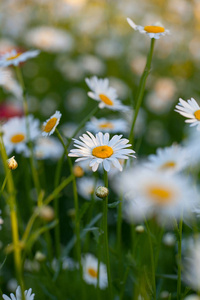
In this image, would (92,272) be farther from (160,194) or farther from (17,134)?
(160,194)

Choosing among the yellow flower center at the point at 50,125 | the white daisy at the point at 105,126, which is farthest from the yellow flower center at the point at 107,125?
the yellow flower center at the point at 50,125

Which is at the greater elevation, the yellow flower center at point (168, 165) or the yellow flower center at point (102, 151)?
the yellow flower center at point (102, 151)

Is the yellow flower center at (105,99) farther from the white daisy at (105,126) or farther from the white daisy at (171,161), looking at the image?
the white daisy at (171,161)

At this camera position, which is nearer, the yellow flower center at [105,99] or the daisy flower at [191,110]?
the daisy flower at [191,110]

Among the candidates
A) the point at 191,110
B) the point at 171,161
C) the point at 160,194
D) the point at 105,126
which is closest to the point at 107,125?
the point at 105,126

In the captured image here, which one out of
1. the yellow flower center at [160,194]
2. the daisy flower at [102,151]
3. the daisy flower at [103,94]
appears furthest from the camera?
the daisy flower at [103,94]

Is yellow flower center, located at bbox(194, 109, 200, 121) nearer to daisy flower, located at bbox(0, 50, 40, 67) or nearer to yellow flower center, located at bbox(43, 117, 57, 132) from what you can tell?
yellow flower center, located at bbox(43, 117, 57, 132)

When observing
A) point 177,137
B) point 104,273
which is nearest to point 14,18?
point 177,137
